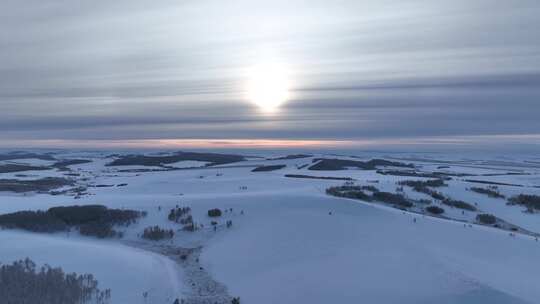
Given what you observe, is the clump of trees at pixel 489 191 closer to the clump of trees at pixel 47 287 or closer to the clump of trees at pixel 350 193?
the clump of trees at pixel 350 193

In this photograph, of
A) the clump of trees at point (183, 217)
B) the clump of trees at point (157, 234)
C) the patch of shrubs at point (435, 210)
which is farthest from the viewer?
the patch of shrubs at point (435, 210)

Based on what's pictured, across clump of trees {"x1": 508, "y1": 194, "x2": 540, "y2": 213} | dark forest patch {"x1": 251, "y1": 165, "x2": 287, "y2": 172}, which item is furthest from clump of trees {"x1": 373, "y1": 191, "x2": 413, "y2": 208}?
dark forest patch {"x1": 251, "y1": 165, "x2": 287, "y2": 172}

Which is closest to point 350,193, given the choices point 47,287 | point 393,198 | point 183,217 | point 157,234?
point 393,198

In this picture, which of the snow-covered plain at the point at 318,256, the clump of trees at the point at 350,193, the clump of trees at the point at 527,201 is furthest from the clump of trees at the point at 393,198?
the clump of trees at the point at 527,201

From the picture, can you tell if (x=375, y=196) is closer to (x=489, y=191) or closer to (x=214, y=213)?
(x=489, y=191)

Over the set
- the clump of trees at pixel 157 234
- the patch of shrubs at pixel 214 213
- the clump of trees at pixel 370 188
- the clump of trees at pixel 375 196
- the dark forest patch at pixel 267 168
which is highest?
the clump of trees at pixel 370 188

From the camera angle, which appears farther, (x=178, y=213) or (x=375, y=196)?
(x=375, y=196)
